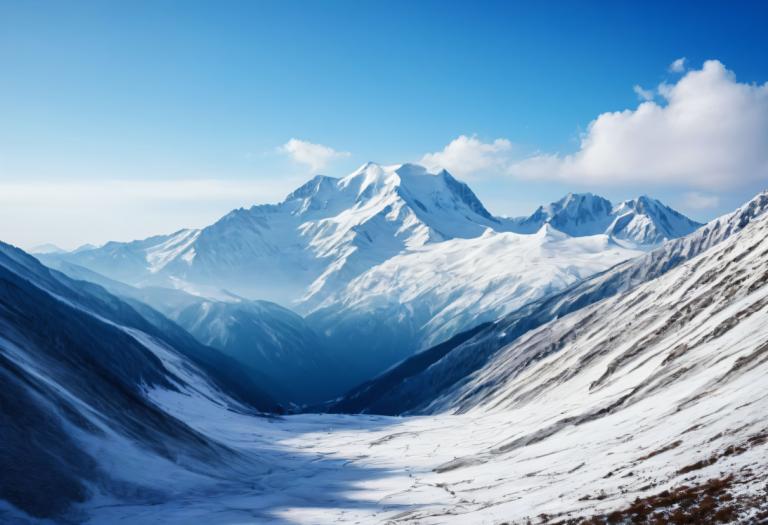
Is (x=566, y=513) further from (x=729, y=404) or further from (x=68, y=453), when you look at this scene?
(x=68, y=453)

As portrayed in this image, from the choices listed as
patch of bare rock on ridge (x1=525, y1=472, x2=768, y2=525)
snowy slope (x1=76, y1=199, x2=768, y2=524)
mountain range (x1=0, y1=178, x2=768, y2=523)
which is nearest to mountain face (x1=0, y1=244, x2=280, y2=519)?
mountain range (x1=0, y1=178, x2=768, y2=523)

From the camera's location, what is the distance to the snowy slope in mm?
44156

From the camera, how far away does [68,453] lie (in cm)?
6475

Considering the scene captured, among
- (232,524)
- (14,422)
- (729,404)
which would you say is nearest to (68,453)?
(14,422)

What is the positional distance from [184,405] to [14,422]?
359 ft

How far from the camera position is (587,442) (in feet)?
248

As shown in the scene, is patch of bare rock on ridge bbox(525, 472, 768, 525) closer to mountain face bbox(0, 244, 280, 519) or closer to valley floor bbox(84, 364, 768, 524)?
valley floor bbox(84, 364, 768, 524)

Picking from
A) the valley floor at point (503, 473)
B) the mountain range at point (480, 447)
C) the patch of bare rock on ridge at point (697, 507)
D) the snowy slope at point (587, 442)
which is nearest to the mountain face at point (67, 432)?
the mountain range at point (480, 447)

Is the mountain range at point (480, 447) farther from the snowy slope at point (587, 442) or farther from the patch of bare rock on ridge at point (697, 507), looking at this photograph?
the snowy slope at point (587, 442)

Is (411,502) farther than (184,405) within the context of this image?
No

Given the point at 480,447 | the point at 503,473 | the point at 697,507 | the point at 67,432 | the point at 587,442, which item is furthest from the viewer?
the point at 480,447

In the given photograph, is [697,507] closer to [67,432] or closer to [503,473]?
[503,473]

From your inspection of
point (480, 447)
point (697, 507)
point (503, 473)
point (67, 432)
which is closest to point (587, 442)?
point (503, 473)

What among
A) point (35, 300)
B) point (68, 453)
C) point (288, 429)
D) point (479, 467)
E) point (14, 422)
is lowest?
point (288, 429)
